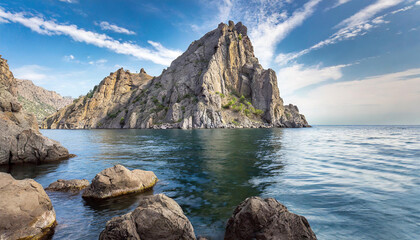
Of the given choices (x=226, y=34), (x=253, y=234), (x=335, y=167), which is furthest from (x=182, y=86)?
(x=253, y=234)

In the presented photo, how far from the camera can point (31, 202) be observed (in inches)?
319

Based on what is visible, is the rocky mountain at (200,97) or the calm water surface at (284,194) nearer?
the calm water surface at (284,194)

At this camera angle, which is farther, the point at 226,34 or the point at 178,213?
the point at 226,34

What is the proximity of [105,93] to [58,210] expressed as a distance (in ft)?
614

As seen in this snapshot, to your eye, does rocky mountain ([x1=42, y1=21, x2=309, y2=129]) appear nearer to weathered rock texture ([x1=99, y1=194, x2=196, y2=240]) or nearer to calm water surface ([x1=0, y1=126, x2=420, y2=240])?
calm water surface ([x1=0, y1=126, x2=420, y2=240])

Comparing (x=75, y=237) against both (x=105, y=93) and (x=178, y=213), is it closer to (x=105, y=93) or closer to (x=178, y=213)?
(x=178, y=213)

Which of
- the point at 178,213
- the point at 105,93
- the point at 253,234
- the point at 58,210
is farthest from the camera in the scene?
the point at 105,93

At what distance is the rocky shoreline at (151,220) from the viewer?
6.15m

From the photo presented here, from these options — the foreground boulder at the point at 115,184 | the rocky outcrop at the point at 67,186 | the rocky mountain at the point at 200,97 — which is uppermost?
the rocky mountain at the point at 200,97

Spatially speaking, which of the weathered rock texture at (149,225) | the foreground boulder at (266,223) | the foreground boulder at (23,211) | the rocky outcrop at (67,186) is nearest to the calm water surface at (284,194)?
the foreground boulder at (23,211)

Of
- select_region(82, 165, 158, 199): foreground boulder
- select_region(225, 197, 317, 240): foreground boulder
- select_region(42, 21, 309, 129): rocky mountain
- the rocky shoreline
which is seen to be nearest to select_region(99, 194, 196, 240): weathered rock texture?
the rocky shoreline

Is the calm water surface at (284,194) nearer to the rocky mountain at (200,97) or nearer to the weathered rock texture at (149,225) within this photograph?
the weathered rock texture at (149,225)

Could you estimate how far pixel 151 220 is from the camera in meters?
6.66

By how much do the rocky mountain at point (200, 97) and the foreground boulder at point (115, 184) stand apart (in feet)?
354
